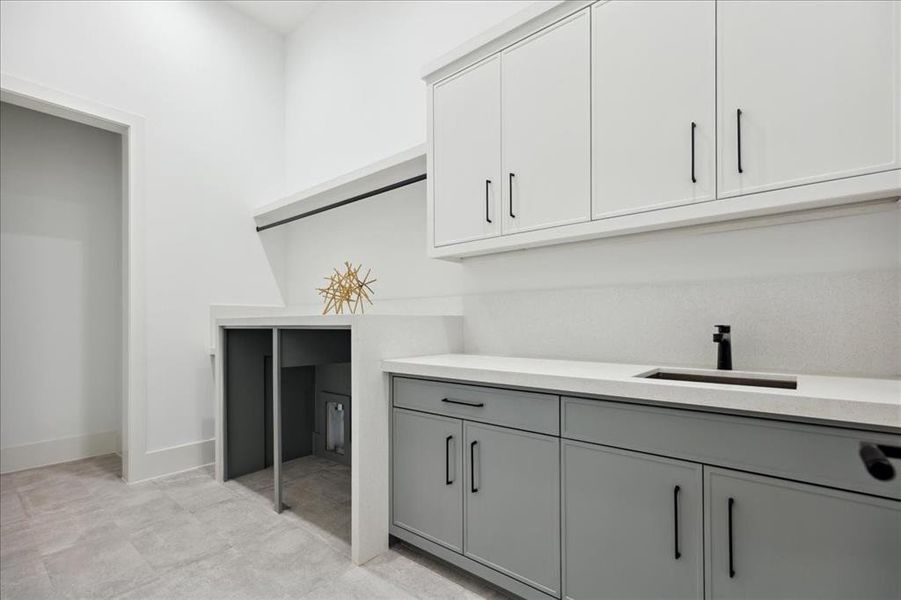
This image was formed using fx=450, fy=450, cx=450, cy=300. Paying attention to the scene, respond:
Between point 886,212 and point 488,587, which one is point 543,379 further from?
point 886,212

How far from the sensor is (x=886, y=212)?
143 centimetres

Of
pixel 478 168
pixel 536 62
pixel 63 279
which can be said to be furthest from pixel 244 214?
pixel 536 62

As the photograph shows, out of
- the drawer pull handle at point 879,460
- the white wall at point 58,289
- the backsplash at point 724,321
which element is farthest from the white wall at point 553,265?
the white wall at point 58,289

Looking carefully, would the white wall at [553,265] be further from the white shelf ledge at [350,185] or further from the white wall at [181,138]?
the white wall at [181,138]

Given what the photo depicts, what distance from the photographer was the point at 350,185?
10.1ft

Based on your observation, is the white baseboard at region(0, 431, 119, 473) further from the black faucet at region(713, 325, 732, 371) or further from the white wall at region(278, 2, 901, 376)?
the black faucet at region(713, 325, 732, 371)

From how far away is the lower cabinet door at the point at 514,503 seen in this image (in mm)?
1528

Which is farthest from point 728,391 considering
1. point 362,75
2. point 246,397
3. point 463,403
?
point 362,75

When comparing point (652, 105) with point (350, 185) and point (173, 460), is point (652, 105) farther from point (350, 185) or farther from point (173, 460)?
point (173, 460)

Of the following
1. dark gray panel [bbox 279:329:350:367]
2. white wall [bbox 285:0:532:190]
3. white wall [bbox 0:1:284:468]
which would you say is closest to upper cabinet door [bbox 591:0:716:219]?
white wall [bbox 285:0:532:190]

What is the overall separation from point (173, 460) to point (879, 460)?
12.1 ft

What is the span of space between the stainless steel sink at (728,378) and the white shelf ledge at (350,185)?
164 centimetres

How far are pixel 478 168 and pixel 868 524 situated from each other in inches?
70.1

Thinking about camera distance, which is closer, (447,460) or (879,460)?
(879,460)
